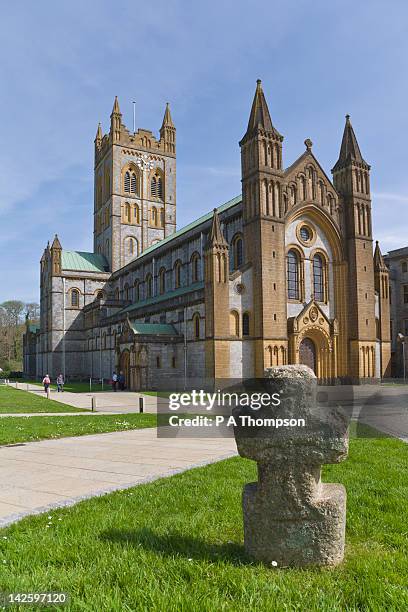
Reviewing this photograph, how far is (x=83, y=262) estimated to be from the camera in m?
69.4

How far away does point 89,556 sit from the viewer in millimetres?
4879

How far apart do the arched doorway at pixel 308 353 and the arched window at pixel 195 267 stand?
11.4 m

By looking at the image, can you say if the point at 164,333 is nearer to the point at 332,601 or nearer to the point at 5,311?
the point at 332,601

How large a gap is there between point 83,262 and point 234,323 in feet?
128

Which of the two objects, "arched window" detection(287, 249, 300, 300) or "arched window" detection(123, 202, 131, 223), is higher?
"arched window" detection(123, 202, 131, 223)

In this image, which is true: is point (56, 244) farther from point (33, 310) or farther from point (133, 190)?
point (33, 310)

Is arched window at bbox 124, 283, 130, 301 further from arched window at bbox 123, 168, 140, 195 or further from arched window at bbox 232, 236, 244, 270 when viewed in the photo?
arched window at bbox 232, 236, 244, 270

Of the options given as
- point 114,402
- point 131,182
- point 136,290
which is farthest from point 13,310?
point 114,402

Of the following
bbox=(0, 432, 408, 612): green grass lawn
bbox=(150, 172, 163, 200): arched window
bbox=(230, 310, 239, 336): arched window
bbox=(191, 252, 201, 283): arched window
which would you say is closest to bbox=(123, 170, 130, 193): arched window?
bbox=(150, 172, 163, 200): arched window

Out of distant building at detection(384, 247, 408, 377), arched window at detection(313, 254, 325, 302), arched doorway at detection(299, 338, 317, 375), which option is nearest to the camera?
arched doorway at detection(299, 338, 317, 375)

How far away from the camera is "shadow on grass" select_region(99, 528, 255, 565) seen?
15.8 ft

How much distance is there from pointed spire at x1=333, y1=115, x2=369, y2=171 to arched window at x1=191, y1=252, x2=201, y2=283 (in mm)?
14350

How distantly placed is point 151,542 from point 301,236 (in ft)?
122

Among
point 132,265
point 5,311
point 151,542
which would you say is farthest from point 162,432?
point 5,311
